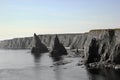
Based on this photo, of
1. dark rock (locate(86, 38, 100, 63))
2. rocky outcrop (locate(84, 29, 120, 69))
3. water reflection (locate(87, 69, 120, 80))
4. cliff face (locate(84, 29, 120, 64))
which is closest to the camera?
water reflection (locate(87, 69, 120, 80))

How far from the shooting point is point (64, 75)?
263ft

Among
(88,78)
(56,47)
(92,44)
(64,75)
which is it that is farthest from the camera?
(56,47)

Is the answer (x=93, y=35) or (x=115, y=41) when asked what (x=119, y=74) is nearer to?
(x=115, y=41)

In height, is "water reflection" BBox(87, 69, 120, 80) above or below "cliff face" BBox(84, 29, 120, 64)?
below

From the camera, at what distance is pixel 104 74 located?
77.3 meters

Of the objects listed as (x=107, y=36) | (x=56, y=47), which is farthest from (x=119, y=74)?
(x=56, y=47)

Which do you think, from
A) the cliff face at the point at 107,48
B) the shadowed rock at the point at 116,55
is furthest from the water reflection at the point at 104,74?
the cliff face at the point at 107,48

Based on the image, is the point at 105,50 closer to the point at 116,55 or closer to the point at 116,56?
the point at 116,55

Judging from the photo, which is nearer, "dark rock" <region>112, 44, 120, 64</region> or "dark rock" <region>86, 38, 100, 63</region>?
"dark rock" <region>112, 44, 120, 64</region>

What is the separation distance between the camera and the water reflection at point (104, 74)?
72.0 meters

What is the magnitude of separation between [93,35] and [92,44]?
44.9ft

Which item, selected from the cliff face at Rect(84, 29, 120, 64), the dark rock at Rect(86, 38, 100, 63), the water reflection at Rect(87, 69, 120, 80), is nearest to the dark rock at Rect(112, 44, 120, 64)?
the cliff face at Rect(84, 29, 120, 64)

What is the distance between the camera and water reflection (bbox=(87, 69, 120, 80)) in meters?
72.0

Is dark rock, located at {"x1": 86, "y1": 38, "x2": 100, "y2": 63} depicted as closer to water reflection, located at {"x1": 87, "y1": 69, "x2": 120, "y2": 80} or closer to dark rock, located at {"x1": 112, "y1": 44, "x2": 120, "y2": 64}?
dark rock, located at {"x1": 112, "y1": 44, "x2": 120, "y2": 64}
